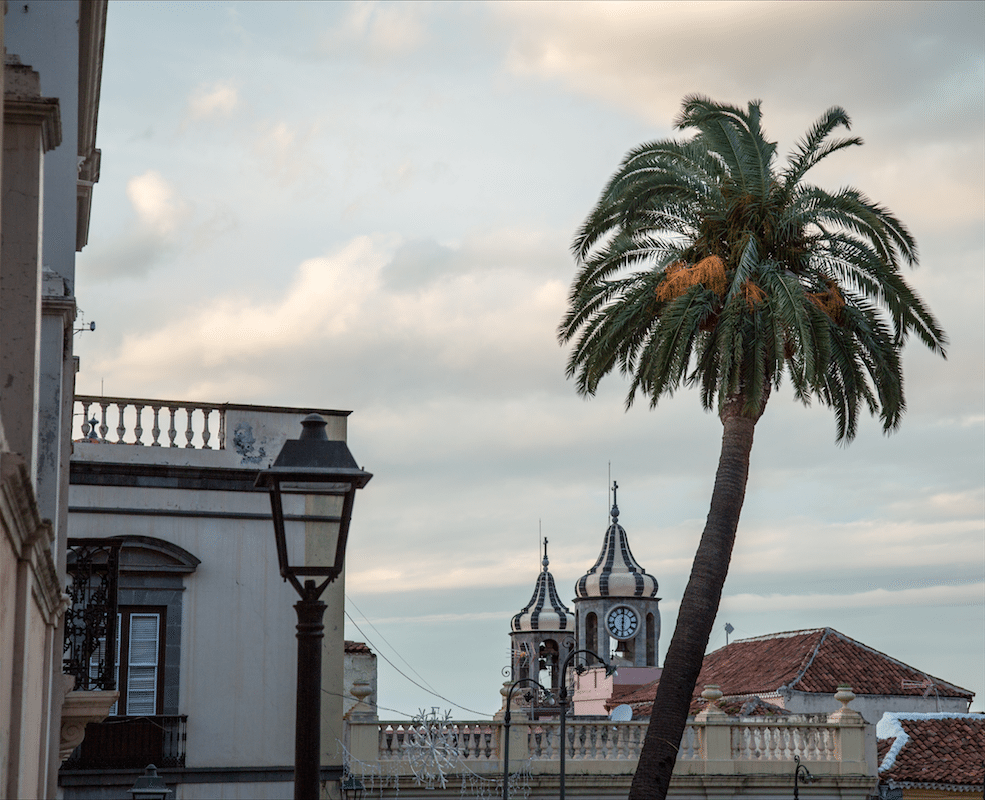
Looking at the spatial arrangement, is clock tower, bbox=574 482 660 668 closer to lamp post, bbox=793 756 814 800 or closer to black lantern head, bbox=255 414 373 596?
lamp post, bbox=793 756 814 800

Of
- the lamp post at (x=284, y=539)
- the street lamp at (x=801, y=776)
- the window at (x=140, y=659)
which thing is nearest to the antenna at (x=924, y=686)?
the street lamp at (x=801, y=776)

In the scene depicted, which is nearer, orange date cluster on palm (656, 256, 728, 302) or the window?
orange date cluster on palm (656, 256, 728, 302)

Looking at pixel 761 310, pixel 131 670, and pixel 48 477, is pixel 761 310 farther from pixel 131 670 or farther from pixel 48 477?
pixel 48 477

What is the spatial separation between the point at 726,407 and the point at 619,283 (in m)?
2.59

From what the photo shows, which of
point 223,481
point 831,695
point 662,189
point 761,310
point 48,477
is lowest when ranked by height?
point 831,695

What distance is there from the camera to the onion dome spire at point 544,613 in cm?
6950

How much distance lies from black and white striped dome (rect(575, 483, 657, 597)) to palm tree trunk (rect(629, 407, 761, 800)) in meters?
46.7

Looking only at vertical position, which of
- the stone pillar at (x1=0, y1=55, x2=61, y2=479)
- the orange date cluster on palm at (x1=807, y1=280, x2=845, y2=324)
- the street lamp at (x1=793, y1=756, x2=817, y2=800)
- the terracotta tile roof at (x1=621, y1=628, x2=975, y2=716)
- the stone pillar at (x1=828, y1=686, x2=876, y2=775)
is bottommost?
the street lamp at (x1=793, y1=756, x2=817, y2=800)

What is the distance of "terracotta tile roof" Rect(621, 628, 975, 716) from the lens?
37875 millimetres

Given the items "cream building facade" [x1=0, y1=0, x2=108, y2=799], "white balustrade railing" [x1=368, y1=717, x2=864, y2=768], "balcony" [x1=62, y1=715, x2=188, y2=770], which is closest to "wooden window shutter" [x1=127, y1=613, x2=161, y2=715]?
"balcony" [x1=62, y1=715, x2=188, y2=770]

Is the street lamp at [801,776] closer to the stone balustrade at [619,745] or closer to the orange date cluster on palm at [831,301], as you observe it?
the stone balustrade at [619,745]

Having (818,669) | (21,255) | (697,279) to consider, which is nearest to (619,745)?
(697,279)

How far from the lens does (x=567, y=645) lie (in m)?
68.9

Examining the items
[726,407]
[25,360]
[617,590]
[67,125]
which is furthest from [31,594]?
[617,590]
